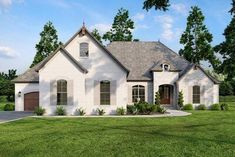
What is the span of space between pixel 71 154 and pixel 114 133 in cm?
540

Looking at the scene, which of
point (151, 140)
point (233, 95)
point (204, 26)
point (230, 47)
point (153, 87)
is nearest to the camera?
point (151, 140)

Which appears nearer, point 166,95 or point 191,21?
point 166,95

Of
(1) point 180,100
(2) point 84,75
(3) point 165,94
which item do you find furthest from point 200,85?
(2) point 84,75

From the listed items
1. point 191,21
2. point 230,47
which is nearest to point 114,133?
point 230,47

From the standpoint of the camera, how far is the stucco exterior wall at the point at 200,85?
38.7 metres

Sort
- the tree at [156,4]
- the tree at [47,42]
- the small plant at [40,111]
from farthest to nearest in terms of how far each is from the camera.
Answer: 1. the tree at [47,42]
2. the small plant at [40,111]
3. the tree at [156,4]

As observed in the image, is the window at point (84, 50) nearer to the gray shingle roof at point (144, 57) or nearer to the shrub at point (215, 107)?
the gray shingle roof at point (144, 57)

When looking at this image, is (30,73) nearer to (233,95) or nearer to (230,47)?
(230,47)

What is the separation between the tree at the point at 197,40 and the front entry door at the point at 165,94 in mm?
12252

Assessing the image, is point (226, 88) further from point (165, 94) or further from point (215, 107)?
point (165, 94)

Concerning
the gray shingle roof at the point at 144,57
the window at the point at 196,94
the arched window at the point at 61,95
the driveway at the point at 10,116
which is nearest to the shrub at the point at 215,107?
the window at the point at 196,94

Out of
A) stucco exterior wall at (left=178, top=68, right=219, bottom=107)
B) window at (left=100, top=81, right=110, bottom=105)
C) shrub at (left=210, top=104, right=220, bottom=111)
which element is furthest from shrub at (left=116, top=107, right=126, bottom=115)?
shrub at (left=210, top=104, right=220, bottom=111)

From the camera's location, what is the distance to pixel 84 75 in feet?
95.7

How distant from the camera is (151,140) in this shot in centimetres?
1423
